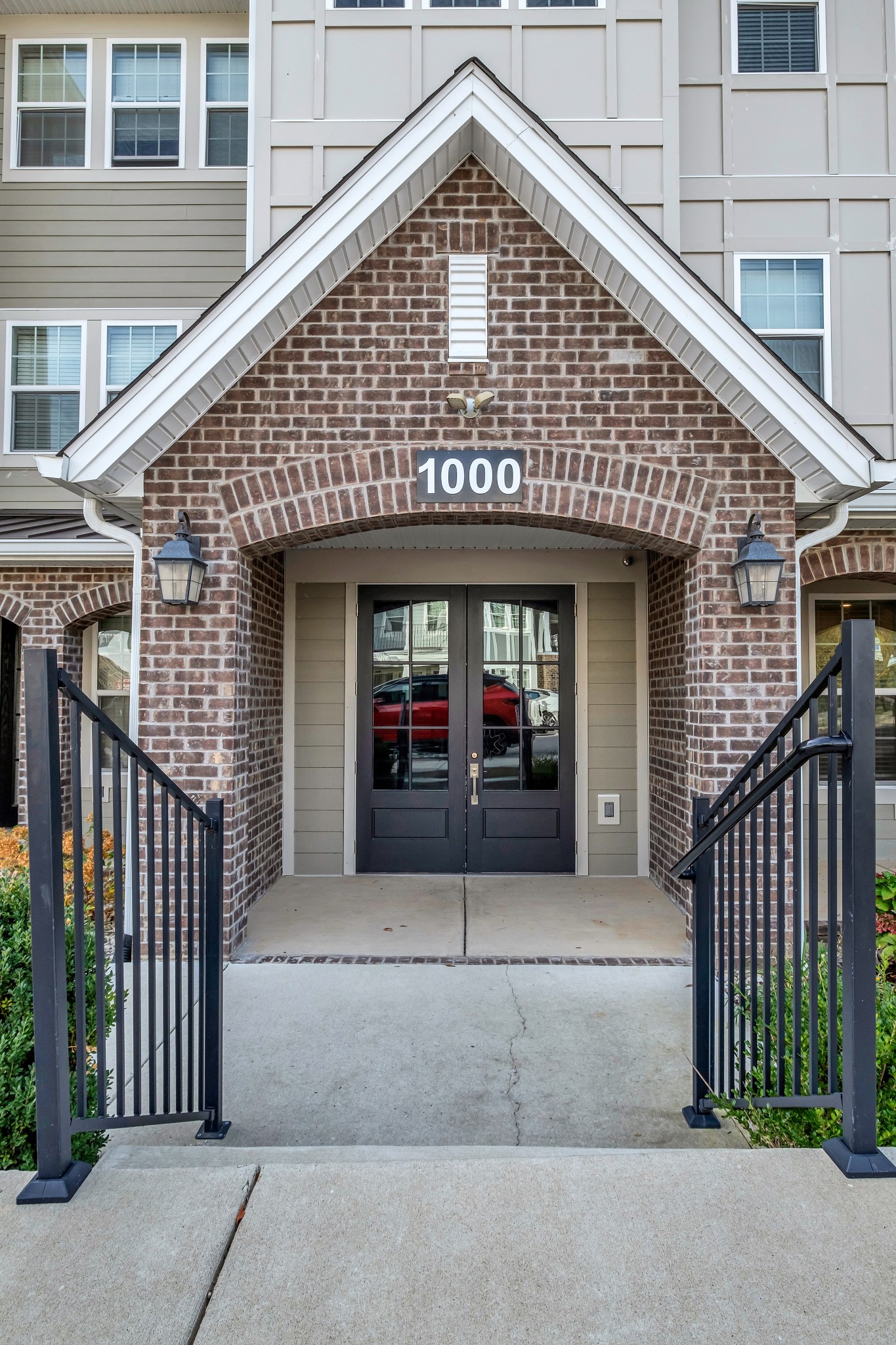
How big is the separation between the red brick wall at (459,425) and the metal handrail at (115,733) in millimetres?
2134

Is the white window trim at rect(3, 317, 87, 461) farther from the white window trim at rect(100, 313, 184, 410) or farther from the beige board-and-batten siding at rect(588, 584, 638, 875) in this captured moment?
the beige board-and-batten siding at rect(588, 584, 638, 875)

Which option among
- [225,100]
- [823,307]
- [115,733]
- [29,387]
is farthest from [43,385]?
[823,307]

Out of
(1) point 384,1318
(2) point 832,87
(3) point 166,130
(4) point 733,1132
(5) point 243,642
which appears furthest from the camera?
(3) point 166,130

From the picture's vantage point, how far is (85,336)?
7.52 m

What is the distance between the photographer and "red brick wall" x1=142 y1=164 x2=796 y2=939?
4.82 m

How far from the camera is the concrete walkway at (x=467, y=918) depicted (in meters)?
4.96

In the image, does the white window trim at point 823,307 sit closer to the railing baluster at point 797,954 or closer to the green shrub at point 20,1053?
the railing baluster at point 797,954

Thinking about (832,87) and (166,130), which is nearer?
(832,87)

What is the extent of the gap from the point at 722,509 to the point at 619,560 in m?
1.93

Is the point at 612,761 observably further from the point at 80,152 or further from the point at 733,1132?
the point at 80,152

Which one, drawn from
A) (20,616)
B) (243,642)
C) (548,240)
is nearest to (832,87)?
(548,240)

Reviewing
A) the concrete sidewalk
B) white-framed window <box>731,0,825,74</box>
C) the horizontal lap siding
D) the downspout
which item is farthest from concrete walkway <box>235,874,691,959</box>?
white-framed window <box>731,0,825,74</box>

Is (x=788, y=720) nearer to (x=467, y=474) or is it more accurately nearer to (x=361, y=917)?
(x=467, y=474)

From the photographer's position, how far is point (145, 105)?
7.46 meters
